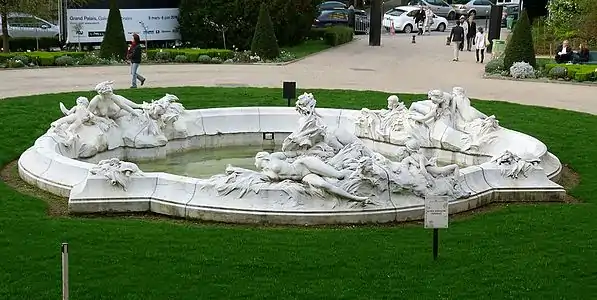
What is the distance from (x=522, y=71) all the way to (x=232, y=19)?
1466 centimetres

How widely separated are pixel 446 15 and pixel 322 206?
1983 inches

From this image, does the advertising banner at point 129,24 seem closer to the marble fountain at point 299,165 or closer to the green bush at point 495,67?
the green bush at point 495,67

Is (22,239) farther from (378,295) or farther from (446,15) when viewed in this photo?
(446,15)

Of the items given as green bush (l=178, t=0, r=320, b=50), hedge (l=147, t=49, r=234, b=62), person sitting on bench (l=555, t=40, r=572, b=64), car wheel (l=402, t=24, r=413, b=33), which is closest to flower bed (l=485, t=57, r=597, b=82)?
person sitting on bench (l=555, t=40, r=572, b=64)

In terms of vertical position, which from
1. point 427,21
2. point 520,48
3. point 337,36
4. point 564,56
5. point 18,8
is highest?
point 18,8

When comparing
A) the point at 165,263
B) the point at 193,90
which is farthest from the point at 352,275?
the point at 193,90

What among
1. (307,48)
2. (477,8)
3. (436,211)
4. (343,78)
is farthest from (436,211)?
(477,8)

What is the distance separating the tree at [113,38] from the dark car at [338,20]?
775 inches

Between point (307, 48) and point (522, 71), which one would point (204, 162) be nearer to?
point (522, 71)

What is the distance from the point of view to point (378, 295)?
27.8 ft

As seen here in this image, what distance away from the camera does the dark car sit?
174ft

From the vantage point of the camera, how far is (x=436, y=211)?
348 inches

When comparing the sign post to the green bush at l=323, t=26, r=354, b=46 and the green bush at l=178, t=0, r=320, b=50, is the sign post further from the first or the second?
the green bush at l=323, t=26, r=354, b=46

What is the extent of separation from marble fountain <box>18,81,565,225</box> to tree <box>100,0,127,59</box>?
18228 mm
